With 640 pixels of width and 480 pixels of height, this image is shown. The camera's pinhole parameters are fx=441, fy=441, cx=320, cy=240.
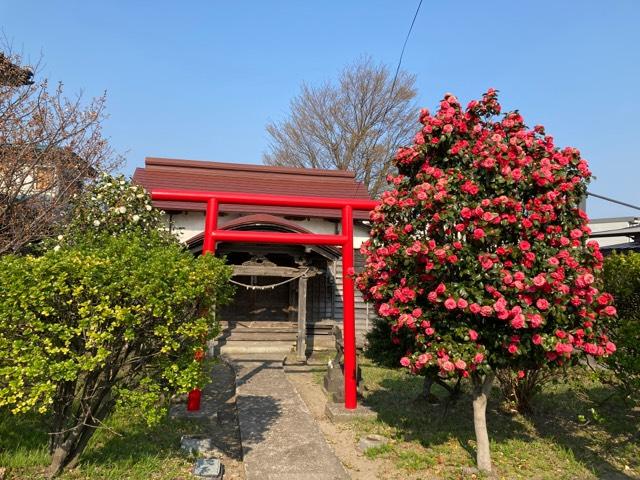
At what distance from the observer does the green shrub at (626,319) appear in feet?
16.6

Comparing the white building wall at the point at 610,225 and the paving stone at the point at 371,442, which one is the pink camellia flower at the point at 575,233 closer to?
the paving stone at the point at 371,442

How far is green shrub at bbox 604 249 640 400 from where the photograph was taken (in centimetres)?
506

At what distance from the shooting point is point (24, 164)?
7.25 meters

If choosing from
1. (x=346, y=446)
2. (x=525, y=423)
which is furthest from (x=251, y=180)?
(x=525, y=423)

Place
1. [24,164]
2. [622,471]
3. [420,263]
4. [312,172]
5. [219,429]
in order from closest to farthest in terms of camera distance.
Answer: [420,263] → [622,471] → [219,429] → [24,164] → [312,172]

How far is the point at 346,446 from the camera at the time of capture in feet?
18.0

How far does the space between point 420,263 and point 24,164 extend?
667cm

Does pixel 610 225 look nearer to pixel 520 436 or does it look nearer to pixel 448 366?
pixel 520 436

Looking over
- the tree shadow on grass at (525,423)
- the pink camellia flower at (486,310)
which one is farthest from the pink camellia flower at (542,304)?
the tree shadow on grass at (525,423)

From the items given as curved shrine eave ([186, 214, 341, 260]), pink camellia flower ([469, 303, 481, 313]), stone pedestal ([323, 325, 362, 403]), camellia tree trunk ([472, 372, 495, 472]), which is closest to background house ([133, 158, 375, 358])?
curved shrine eave ([186, 214, 341, 260])

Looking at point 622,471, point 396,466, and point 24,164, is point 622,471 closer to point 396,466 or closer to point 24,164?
point 396,466

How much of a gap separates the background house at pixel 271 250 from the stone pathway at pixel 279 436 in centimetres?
326

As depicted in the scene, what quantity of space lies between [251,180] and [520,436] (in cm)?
1291

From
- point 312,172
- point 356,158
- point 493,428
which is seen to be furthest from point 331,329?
point 356,158
